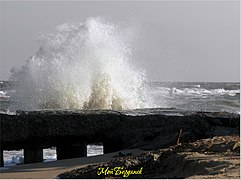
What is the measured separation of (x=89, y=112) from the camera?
854 centimetres

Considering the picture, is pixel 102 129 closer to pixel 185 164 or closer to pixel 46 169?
pixel 46 169

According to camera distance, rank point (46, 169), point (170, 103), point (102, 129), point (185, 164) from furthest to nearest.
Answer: point (170, 103), point (102, 129), point (46, 169), point (185, 164)

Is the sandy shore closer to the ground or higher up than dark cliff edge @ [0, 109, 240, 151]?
closer to the ground

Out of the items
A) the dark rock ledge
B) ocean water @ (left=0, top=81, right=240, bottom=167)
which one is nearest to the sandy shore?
the dark rock ledge

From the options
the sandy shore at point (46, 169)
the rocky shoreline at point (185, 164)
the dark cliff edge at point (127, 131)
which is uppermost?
the dark cliff edge at point (127, 131)

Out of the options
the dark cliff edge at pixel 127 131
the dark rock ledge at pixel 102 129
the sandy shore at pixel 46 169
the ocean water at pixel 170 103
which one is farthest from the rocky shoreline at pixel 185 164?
the ocean water at pixel 170 103

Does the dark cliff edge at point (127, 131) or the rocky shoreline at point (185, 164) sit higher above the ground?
the dark cliff edge at point (127, 131)

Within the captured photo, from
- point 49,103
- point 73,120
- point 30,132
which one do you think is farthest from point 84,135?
point 49,103

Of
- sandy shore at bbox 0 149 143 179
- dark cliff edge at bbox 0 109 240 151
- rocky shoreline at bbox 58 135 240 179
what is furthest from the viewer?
dark cliff edge at bbox 0 109 240 151

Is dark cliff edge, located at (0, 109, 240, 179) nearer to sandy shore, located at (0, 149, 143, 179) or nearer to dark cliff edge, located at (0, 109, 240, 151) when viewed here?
dark cliff edge, located at (0, 109, 240, 151)

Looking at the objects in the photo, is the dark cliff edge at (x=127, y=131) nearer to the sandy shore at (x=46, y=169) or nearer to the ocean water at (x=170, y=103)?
the sandy shore at (x=46, y=169)

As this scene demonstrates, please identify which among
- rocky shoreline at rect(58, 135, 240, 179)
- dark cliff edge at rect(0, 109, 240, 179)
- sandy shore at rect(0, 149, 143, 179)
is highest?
dark cliff edge at rect(0, 109, 240, 179)

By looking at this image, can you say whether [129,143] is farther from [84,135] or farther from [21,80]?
[21,80]

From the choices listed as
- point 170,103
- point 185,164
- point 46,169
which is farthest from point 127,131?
point 170,103
